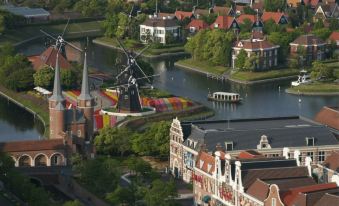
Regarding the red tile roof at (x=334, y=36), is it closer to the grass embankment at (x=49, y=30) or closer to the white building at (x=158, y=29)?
the white building at (x=158, y=29)

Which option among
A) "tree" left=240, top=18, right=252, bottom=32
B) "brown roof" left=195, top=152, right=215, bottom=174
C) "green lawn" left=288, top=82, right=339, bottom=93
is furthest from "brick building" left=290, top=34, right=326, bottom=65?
"brown roof" left=195, top=152, right=215, bottom=174

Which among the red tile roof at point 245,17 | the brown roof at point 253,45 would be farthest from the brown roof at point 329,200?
the red tile roof at point 245,17

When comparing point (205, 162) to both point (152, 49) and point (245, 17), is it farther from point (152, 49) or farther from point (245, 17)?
point (245, 17)

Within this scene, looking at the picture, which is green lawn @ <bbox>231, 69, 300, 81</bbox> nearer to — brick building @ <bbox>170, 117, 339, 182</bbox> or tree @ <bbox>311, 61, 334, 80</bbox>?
tree @ <bbox>311, 61, 334, 80</bbox>

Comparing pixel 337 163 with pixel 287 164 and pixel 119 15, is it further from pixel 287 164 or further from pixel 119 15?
pixel 119 15

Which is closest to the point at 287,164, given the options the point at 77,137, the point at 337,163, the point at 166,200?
the point at 337,163
